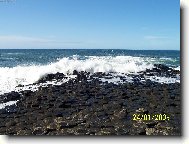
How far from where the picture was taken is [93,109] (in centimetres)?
548

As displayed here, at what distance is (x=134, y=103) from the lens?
5.77m

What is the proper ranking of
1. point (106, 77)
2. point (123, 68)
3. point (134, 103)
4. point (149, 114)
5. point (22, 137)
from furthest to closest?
point (123, 68), point (106, 77), point (134, 103), point (149, 114), point (22, 137)

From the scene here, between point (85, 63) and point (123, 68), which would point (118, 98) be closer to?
point (123, 68)

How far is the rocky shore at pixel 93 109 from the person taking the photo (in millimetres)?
4441

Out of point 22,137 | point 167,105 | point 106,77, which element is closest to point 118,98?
point 167,105

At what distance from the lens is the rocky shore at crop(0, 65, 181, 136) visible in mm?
4441

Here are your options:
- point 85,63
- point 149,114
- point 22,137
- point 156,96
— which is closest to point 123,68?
point 85,63

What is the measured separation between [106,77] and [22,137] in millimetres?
5076

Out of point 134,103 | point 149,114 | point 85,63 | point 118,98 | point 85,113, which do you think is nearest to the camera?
point 149,114

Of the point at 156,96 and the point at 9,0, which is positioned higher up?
the point at 9,0

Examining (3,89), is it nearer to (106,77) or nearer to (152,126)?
(106,77)

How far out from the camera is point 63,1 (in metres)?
5.25

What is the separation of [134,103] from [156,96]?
0.64 meters

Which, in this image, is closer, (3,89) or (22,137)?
(22,137)
